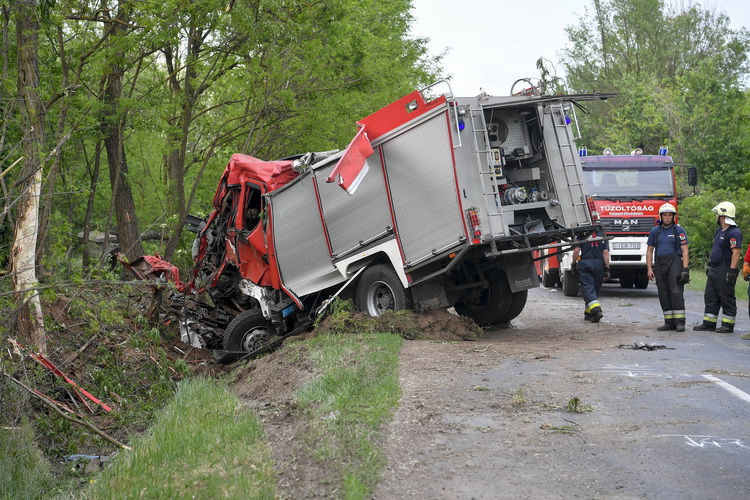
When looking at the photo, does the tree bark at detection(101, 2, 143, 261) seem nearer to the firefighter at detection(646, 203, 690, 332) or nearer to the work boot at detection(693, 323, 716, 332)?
the firefighter at detection(646, 203, 690, 332)

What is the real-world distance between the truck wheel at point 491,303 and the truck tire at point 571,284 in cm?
689

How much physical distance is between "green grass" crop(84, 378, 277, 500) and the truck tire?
13.5 m

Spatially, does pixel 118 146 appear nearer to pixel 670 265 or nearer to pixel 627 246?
pixel 627 246

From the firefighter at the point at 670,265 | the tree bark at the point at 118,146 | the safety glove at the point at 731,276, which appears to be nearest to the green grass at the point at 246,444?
the firefighter at the point at 670,265

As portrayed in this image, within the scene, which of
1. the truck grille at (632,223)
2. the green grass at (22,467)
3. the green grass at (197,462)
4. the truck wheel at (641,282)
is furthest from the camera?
the truck wheel at (641,282)

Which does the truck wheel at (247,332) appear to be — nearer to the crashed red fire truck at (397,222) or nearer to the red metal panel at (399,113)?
the crashed red fire truck at (397,222)

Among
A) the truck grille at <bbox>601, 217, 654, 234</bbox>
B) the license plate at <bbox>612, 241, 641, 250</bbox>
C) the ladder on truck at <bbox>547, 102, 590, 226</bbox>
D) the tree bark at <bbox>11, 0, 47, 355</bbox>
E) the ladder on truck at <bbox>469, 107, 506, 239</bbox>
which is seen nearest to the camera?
the tree bark at <bbox>11, 0, 47, 355</bbox>

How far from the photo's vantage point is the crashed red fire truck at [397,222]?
36.3ft

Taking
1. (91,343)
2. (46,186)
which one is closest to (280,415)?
(91,343)

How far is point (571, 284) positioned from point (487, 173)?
9.67 metres

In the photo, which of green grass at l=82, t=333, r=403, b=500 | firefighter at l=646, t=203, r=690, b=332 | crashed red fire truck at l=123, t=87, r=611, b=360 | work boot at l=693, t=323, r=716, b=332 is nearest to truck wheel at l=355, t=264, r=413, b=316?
crashed red fire truck at l=123, t=87, r=611, b=360

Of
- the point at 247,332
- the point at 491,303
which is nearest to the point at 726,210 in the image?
the point at 491,303

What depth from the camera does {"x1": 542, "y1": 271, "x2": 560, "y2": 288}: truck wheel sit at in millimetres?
22717

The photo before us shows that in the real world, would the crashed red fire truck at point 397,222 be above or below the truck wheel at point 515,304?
above
